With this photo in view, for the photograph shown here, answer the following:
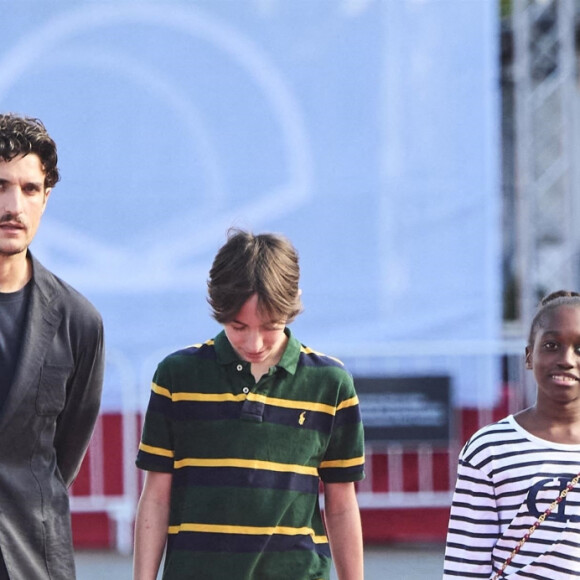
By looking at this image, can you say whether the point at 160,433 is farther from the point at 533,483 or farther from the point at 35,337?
the point at 533,483

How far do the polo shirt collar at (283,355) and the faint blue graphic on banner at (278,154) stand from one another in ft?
14.6

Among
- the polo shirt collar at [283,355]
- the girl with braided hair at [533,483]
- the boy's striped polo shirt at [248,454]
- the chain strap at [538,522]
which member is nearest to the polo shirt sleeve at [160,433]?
the boy's striped polo shirt at [248,454]

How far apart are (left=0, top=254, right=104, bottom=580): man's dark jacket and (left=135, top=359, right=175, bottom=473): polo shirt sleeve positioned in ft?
0.72

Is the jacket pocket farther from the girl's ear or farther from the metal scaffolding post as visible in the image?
the metal scaffolding post

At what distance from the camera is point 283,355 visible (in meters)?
3.07

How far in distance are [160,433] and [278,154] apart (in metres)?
4.73

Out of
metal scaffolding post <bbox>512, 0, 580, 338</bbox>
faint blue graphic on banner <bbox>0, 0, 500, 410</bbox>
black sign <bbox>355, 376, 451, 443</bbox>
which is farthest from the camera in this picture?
metal scaffolding post <bbox>512, 0, 580, 338</bbox>

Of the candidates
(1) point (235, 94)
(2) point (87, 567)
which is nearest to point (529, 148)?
(1) point (235, 94)

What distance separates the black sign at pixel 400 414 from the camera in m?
7.44

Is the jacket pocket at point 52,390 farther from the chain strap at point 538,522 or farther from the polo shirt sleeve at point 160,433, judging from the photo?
the chain strap at point 538,522

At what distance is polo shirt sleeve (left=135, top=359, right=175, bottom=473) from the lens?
304 centimetres

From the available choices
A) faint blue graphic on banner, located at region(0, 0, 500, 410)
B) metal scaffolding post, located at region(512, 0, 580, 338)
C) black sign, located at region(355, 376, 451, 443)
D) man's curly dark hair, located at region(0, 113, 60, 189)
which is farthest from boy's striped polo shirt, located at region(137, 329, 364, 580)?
metal scaffolding post, located at region(512, 0, 580, 338)

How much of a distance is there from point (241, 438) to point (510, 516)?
655 mm

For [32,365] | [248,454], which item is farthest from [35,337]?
[248,454]
